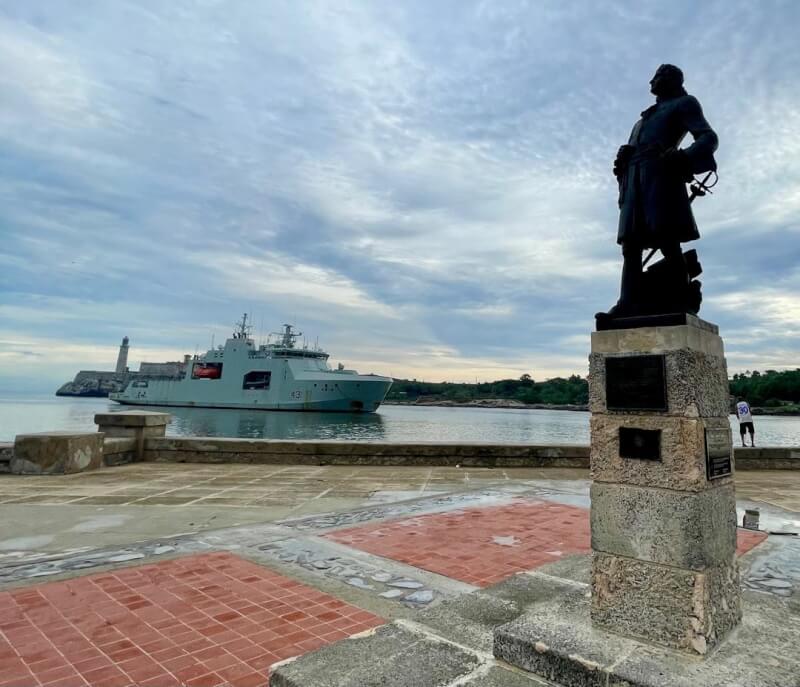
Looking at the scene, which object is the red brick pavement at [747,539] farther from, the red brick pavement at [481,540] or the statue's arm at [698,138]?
the statue's arm at [698,138]

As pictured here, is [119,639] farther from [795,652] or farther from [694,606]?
[795,652]

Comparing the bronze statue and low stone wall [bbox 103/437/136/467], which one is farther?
low stone wall [bbox 103/437/136/467]

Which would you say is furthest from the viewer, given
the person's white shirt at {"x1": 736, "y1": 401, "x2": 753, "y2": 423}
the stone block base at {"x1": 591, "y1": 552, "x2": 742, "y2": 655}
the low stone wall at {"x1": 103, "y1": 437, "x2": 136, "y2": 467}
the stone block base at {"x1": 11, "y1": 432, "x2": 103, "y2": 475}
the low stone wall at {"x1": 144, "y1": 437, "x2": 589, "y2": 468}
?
the person's white shirt at {"x1": 736, "y1": 401, "x2": 753, "y2": 423}

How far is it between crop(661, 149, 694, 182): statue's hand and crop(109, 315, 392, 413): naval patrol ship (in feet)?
183

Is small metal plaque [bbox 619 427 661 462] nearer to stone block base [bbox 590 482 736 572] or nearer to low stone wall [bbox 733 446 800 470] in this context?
stone block base [bbox 590 482 736 572]

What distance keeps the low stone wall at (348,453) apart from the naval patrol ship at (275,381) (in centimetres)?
4738

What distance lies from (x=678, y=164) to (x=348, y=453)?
28.2ft

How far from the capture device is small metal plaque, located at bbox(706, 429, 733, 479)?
2389 millimetres

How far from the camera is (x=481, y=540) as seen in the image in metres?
4.79

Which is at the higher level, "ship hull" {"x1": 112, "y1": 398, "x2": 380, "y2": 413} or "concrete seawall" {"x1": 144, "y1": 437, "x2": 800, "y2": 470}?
"ship hull" {"x1": 112, "y1": 398, "x2": 380, "y2": 413}

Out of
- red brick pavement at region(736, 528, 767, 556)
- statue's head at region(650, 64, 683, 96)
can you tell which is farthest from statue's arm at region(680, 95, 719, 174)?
red brick pavement at region(736, 528, 767, 556)

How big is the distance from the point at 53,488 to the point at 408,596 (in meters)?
6.58

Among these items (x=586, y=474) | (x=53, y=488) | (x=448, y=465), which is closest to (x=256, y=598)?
(x=53, y=488)

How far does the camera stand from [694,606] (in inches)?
86.7
